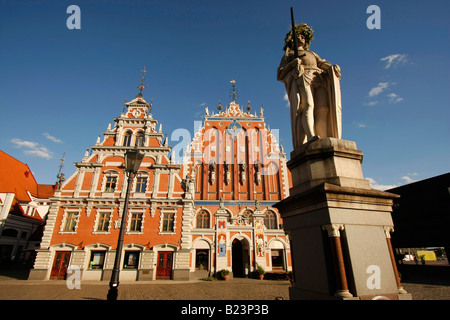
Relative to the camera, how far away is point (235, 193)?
83.1 feet

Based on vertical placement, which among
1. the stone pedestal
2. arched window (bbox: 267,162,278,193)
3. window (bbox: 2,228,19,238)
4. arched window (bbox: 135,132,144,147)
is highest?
arched window (bbox: 135,132,144,147)

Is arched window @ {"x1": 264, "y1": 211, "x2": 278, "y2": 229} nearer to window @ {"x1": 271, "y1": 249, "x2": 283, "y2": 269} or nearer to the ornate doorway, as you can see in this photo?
window @ {"x1": 271, "y1": 249, "x2": 283, "y2": 269}

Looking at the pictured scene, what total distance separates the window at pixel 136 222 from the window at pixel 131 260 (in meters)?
1.86

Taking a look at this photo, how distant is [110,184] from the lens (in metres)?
20.0

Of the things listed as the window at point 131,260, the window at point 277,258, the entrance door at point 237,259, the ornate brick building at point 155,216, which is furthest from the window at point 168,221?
the window at point 277,258

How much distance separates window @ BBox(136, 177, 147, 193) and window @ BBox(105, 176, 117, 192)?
211 cm

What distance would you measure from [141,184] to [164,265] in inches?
283

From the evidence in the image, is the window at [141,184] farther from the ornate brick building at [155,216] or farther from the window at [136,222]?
the window at [136,222]

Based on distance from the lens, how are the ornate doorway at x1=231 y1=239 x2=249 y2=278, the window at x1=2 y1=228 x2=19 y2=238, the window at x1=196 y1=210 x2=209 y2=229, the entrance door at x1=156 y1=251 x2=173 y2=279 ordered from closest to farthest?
the entrance door at x1=156 y1=251 x2=173 y2=279
the ornate doorway at x1=231 y1=239 x2=249 y2=278
the window at x1=196 y1=210 x2=209 y2=229
the window at x1=2 y1=228 x2=19 y2=238

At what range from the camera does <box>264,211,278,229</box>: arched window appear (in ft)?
78.9

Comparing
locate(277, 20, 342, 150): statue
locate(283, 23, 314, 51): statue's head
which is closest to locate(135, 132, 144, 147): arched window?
locate(283, 23, 314, 51): statue's head

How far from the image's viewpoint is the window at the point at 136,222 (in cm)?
1846
